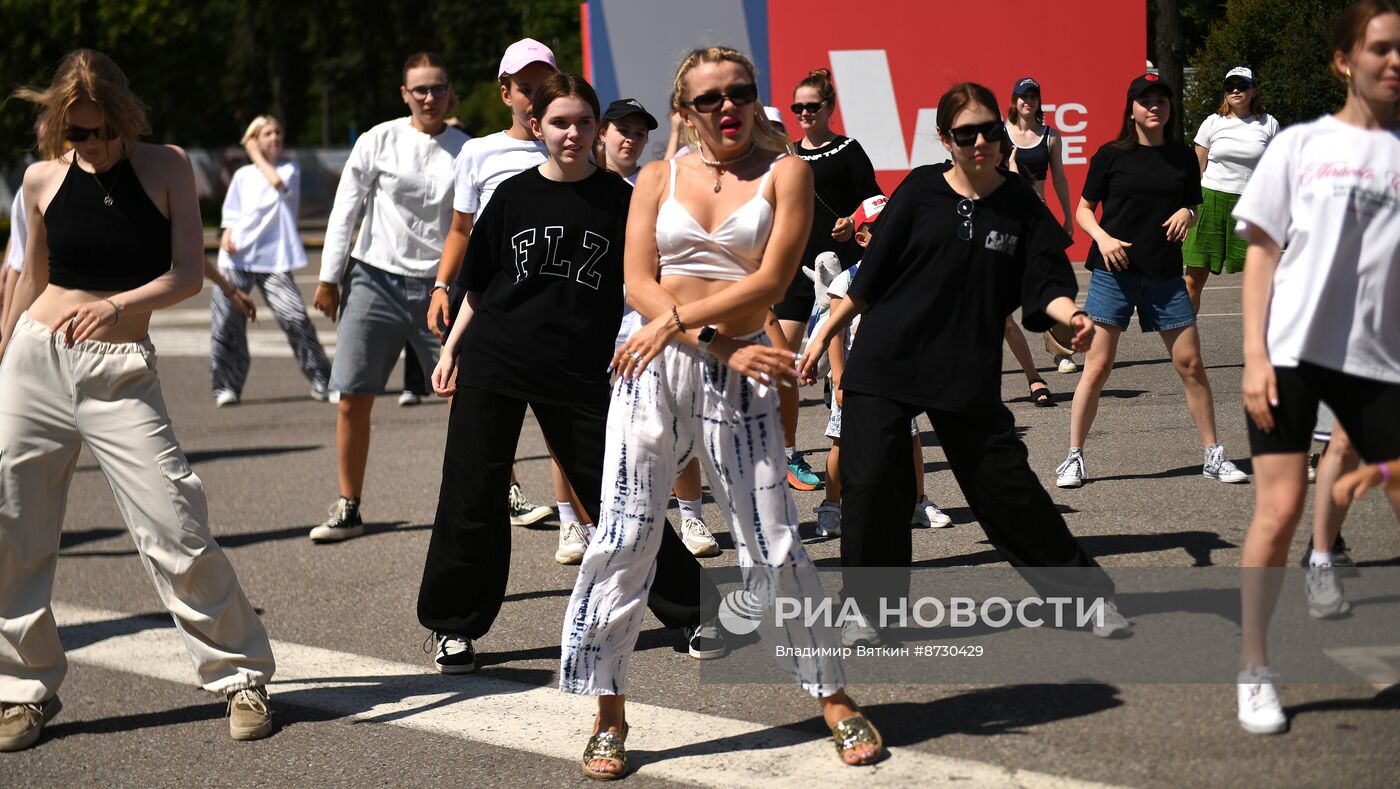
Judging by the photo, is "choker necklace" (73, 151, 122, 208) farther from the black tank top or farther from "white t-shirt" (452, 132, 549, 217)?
"white t-shirt" (452, 132, 549, 217)

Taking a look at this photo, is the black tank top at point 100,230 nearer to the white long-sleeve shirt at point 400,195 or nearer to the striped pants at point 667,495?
the striped pants at point 667,495

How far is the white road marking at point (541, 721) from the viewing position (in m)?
4.26

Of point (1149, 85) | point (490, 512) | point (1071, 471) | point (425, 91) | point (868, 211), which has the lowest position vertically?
point (1071, 471)

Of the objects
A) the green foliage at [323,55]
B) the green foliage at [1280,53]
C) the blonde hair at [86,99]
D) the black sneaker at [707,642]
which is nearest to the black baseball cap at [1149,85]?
the green foliage at [1280,53]

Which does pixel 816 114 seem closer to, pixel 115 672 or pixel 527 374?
pixel 527 374

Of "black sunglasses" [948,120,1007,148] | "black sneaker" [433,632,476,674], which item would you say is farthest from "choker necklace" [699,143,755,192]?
"black sneaker" [433,632,476,674]

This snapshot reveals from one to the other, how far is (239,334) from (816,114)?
23.6 ft

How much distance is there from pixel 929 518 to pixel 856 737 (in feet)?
8.76

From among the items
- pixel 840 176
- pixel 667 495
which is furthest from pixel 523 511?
pixel 667 495

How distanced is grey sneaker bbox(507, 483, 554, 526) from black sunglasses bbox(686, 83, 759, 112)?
12.9 feet

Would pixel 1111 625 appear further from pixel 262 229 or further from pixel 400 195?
pixel 262 229

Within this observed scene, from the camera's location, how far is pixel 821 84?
7066 mm

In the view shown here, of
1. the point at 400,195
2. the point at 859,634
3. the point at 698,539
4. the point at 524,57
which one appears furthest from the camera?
the point at 400,195

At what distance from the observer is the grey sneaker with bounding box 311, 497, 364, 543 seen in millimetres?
7887
